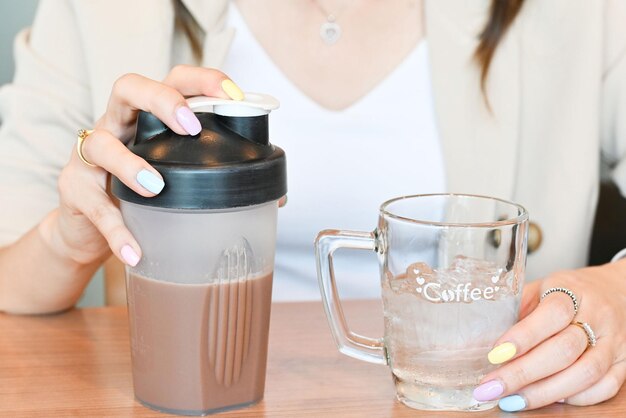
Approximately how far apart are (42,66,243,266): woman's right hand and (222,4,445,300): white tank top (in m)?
0.42

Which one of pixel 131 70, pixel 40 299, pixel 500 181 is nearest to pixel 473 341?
pixel 40 299

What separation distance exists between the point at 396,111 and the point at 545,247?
0.99 ft

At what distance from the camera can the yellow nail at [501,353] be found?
0.75 m

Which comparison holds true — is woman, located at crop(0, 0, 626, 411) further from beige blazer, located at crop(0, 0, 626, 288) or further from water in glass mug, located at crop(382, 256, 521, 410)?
water in glass mug, located at crop(382, 256, 521, 410)

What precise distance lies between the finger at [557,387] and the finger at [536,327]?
35 millimetres

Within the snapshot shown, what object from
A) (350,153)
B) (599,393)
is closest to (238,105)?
(599,393)

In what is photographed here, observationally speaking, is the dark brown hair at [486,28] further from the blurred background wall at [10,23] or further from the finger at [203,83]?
the blurred background wall at [10,23]

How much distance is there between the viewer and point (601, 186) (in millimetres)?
1510

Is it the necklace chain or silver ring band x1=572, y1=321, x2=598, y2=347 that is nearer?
silver ring band x1=572, y1=321, x2=598, y2=347

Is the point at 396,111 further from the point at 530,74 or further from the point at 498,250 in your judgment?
the point at 498,250

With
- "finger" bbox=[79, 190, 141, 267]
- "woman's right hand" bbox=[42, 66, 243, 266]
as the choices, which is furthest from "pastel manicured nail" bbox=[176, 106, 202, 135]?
"finger" bbox=[79, 190, 141, 267]

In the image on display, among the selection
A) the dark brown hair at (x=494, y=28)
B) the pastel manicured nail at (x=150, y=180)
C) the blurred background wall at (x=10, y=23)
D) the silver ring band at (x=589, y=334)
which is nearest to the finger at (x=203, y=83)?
the pastel manicured nail at (x=150, y=180)

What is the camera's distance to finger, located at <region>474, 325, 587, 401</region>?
2.48 ft

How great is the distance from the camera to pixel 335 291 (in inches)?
31.9
